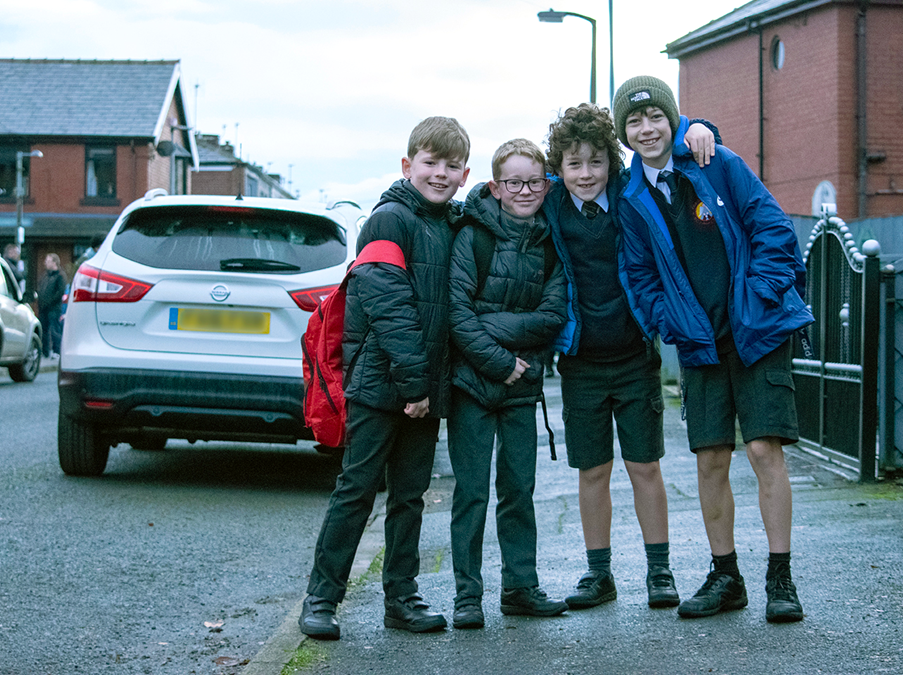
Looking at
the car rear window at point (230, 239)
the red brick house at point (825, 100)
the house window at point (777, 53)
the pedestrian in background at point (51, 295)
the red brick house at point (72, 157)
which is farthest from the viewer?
the red brick house at point (72, 157)

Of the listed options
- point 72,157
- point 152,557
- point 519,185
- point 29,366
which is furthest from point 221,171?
point 519,185

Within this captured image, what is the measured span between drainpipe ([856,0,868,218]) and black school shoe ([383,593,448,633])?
1042 inches

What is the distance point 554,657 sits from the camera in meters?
3.50

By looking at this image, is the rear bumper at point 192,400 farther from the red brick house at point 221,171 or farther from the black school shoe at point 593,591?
the red brick house at point 221,171

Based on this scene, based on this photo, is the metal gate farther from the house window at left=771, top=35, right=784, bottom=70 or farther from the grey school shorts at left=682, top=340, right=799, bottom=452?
the house window at left=771, top=35, right=784, bottom=70

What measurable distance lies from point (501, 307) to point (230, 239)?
3.52 metres

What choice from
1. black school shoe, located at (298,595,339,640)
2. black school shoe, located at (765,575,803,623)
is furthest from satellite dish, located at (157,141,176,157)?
black school shoe, located at (765,575,803,623)

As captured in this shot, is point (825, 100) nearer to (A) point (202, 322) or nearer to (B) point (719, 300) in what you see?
(A) point (202, 322)

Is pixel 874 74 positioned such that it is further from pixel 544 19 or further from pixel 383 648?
pixel 383 648

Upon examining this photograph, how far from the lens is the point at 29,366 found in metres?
17.3

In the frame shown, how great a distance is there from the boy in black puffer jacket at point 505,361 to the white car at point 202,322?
9.38ft

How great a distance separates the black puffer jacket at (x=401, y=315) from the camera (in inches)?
149

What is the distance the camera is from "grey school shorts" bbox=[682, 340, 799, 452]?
3908mm

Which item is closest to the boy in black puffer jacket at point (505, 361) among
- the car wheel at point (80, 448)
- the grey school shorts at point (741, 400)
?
the grey school shorts at point (741, 400)
